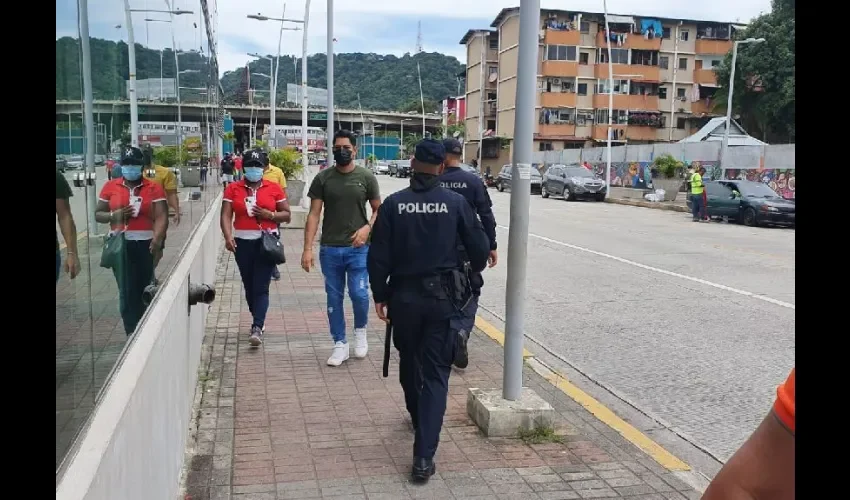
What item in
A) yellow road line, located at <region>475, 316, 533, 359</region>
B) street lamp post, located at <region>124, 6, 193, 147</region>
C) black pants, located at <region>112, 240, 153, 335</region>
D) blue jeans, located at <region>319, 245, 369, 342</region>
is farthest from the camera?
yellow road line, located at <region>475, 316, 533, 359</region>

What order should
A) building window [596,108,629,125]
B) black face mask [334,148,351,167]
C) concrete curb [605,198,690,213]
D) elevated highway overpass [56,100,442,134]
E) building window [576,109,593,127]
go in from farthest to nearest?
building window [596,108,629,125]
building window [576,109,593,127]
concrete curb [605,198,690,213]
black face mask [334,148,351,167]
elevated highway overpass [56,100,442,134]

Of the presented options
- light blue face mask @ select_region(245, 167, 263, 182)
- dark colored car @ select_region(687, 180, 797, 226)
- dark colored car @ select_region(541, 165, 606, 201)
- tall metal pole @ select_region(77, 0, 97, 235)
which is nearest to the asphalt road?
tall metal pole @ select_region(77, 0, 97, 235)

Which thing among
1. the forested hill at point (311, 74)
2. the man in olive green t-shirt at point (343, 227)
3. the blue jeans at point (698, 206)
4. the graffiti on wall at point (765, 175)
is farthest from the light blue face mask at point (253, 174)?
the graffiti on wall at point (765, 175)

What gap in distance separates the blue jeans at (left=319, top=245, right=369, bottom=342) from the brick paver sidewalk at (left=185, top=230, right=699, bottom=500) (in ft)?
1.38

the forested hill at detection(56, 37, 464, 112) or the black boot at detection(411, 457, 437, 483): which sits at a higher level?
the forested hill at detection(56, 37, 464, 112)

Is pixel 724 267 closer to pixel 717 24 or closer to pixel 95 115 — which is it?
pixel 95 115

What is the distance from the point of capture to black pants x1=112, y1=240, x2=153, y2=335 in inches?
109

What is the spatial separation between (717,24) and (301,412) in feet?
226

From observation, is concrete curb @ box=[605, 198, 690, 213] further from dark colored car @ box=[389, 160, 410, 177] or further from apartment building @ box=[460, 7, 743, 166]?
apartment building @ box=[460, 7, 743, 166]

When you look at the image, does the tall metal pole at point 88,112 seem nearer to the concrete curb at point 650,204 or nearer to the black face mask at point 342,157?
the black face mask at point 342,157

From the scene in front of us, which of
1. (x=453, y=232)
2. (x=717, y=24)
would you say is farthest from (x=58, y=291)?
(x=717, y=24)

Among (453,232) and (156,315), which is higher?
(453,232)

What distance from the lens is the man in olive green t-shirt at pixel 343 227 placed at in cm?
610

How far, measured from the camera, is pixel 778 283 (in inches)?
427
